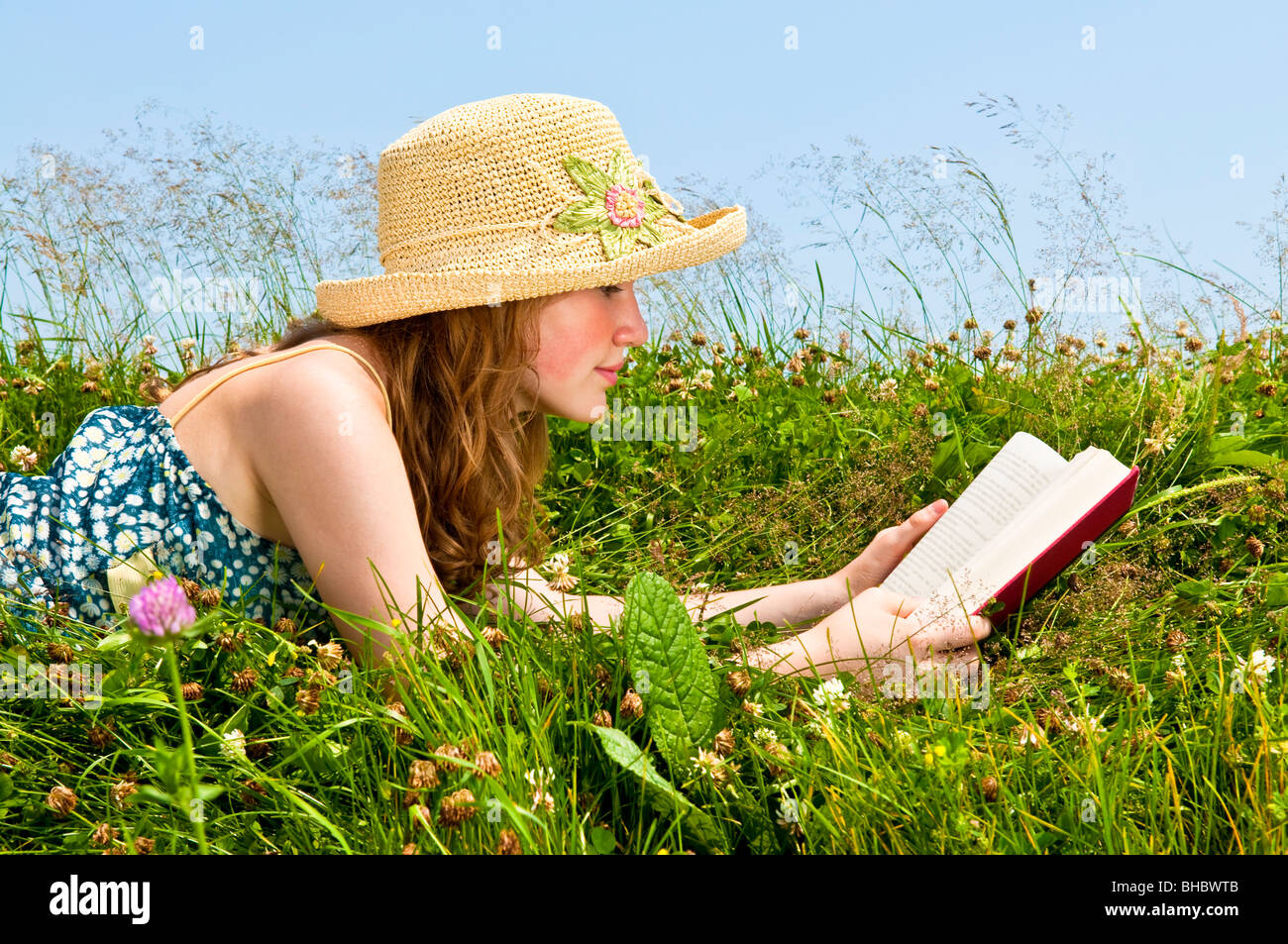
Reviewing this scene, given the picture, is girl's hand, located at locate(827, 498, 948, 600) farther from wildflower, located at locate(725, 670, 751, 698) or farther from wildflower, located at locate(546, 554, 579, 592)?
wildflower, located at locate(725, 670, 751, 698)

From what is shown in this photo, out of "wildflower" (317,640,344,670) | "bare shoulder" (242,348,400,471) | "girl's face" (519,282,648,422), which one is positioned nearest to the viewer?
"wildflower" (317,640,344,670)

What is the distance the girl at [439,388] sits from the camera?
8.38ft

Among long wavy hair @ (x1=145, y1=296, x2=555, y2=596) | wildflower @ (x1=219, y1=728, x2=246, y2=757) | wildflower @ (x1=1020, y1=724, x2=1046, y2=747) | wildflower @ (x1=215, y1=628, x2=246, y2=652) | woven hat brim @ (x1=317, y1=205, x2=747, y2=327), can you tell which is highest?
woven hat brim @ (x1=317, y1=205, x2=747, y2=327)

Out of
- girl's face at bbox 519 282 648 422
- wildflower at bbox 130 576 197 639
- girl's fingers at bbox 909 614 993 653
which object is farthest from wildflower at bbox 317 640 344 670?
girl's fingers at bbox 909 614 993 653

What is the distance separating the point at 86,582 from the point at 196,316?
2424mm

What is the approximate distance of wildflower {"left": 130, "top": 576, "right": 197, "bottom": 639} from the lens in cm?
A: 118

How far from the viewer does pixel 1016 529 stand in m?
2.67

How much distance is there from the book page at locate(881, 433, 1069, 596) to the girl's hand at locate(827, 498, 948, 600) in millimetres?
110

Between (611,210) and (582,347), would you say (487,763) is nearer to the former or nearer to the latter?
(582,347)

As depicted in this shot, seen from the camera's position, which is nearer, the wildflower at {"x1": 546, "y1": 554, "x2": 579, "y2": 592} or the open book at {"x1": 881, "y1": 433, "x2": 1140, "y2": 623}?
the wildflower at {"x1": 546, "y1": 554, "x2": 579, "y2": 592}

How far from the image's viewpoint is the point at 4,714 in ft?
7.55

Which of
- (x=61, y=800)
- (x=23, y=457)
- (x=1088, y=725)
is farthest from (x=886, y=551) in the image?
(x=23, y=457)
